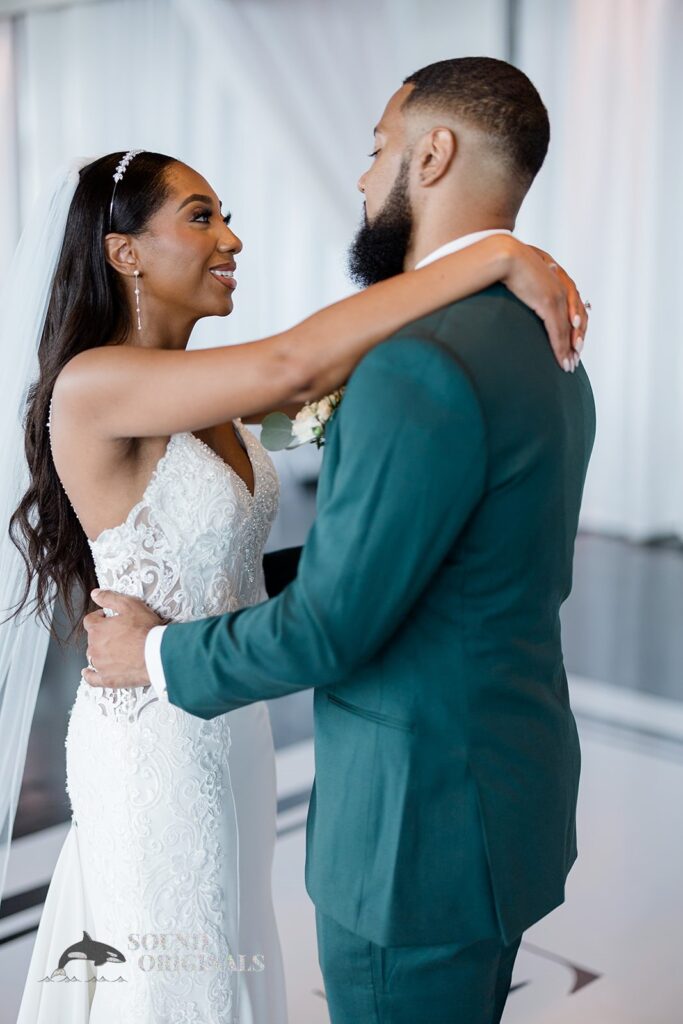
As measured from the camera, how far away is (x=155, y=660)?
5.31ft

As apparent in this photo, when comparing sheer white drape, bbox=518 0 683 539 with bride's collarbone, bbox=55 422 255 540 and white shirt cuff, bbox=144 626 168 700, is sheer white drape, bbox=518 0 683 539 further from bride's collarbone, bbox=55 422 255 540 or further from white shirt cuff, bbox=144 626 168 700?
white shirt cuff, bbox=144 626 168 700

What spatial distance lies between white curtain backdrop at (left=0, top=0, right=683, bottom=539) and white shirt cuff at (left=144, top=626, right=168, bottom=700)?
3552mm

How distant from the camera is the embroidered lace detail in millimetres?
2027

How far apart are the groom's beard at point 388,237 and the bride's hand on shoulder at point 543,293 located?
0.16 metres

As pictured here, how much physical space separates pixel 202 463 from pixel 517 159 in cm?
81

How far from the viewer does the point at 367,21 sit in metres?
5.26

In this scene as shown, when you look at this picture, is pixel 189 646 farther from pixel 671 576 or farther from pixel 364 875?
pixel 671 576

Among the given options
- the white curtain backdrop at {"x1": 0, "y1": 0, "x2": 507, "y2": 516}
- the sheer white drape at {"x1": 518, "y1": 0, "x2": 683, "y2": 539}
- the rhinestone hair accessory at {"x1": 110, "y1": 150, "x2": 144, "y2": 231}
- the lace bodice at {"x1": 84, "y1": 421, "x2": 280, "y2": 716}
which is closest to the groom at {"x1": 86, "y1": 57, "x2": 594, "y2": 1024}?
the lace bodice at {"x1": 84, "y1": 421, "x2": 280, "y2": 716}

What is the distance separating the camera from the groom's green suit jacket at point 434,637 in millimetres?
1357

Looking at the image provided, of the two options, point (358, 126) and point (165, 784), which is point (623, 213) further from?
point (165, 784)

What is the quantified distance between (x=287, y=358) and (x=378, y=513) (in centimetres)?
41

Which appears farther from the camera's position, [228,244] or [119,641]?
[228,244]

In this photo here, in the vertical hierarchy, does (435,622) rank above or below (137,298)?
below

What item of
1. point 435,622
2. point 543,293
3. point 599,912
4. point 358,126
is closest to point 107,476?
point 435,622
